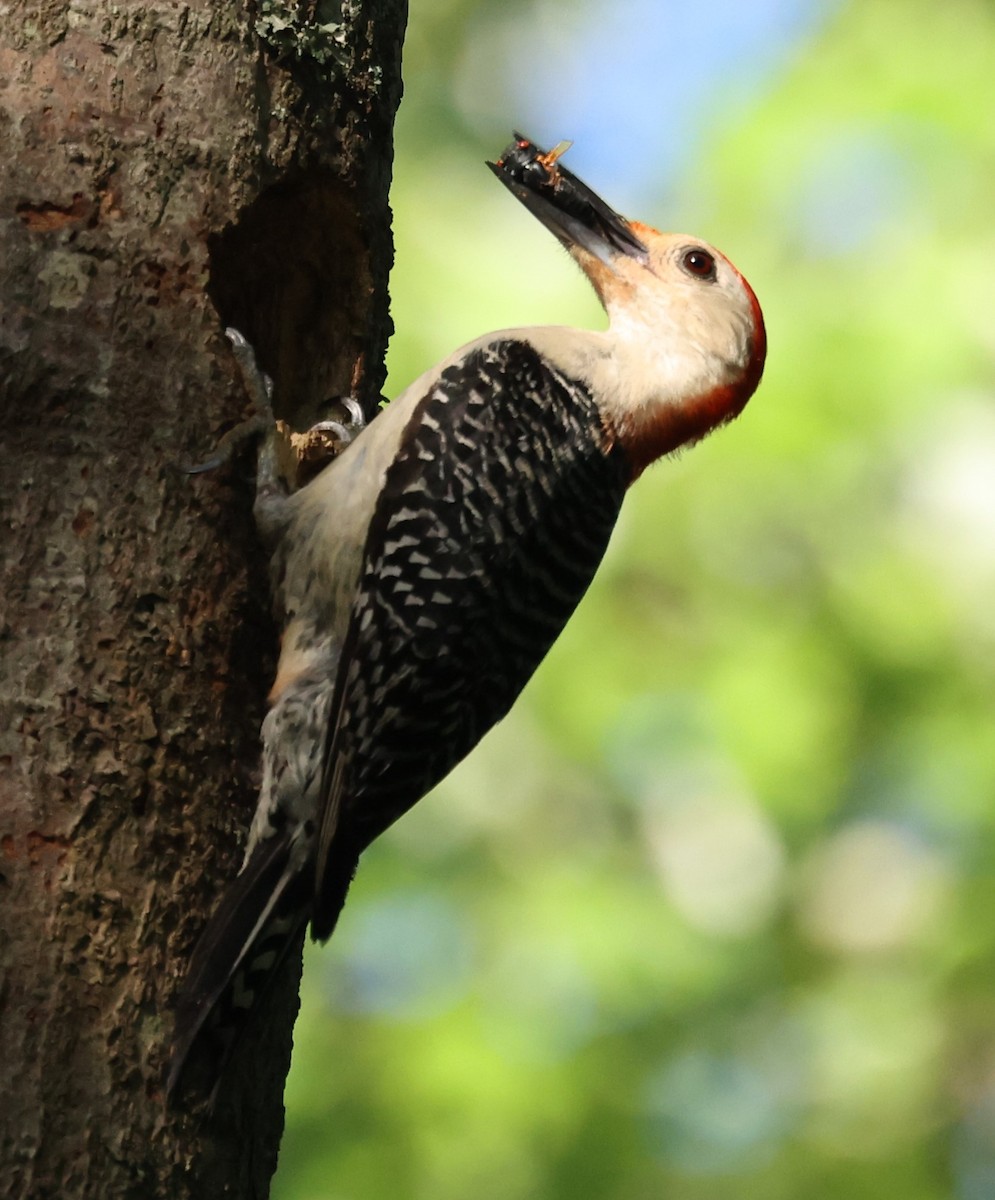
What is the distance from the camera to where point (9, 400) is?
3.28 metres

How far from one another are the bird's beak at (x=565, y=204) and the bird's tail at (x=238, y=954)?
2402 millimetres

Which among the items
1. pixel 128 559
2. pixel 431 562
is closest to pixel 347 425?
pixel 431 562

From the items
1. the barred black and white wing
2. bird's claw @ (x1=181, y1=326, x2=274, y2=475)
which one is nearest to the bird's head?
the barred black and white wing

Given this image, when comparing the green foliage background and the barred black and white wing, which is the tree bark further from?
the green foliage background

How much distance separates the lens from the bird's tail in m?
3.05

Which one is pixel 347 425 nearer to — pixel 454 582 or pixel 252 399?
pixel 454 582

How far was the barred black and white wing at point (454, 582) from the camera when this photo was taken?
12.8ft

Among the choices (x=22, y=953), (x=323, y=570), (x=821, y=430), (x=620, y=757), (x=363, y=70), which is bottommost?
(x=22, y=953)

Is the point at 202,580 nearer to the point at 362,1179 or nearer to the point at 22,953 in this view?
the point at 22,953

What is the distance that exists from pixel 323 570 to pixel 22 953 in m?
1.33

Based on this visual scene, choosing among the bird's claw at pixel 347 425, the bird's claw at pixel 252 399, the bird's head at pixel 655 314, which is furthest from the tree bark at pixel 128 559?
the bird's head at pixel 655 314

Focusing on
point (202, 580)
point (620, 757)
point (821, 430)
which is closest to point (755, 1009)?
point (620, 757)

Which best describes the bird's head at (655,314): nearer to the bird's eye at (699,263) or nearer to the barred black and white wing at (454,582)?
the bird's eye at (699,263)

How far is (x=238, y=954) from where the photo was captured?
10.5 ft
